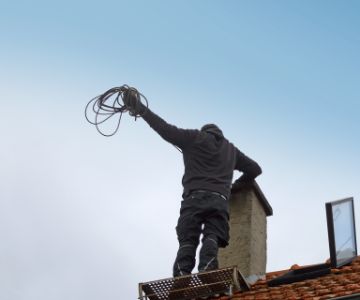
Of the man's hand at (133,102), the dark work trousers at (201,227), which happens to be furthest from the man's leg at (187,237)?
the man's hand at (133,102)

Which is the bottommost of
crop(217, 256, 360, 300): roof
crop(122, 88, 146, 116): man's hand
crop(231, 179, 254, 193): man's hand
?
crop(217, 256, 360, 300): roof

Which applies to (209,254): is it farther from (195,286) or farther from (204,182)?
(204,182)

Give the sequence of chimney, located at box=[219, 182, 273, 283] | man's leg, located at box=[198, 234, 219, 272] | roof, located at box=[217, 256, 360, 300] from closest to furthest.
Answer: roof, located at box=[217, 256, 360, 300], man's leg, located at box=[198, 234, 219, 272], chimney, located at box=[219, 182, 273, 283]

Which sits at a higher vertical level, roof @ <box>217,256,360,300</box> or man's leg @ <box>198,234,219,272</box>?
man's leg @ <box>198,234,219,272</box>

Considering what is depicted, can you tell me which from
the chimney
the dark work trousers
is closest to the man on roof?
the dark work trousers

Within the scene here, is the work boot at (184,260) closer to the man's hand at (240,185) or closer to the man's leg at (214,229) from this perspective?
the man's leg at (214,229)

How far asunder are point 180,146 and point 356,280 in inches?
114

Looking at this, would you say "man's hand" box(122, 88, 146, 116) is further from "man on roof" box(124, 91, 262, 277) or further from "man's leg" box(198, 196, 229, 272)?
"man's leg" box(198, 196, 229, 272)

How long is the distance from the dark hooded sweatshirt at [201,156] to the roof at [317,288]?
1227 mm

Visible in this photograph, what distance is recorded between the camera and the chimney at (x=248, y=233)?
9.41m

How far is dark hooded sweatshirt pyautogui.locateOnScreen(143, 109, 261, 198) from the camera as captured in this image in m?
9.52

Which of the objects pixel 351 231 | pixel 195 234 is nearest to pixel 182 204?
pixel 195 234

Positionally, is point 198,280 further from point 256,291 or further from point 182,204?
point 182,204

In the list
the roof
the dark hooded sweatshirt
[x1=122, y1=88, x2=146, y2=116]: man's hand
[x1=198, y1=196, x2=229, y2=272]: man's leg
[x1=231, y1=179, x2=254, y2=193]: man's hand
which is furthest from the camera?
[x1=231, y1=179, x2=254, y2=193]: man's hand
